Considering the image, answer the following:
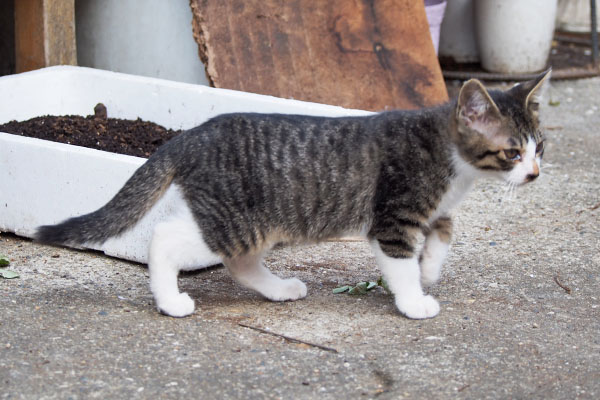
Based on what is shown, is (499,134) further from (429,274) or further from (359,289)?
(359,289)

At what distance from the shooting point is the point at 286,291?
12.7 ft

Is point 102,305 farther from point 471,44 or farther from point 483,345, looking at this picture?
point 471,44

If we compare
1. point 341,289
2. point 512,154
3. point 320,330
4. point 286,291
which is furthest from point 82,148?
point 512,154

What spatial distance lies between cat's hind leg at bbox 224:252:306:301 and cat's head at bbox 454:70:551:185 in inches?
40.0

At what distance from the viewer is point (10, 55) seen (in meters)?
7.14

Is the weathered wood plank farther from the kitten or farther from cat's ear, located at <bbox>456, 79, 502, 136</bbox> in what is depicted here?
cat's ear, located at <bbox>456, 79, 502, 136</bbox>

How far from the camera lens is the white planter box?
14.0 ft

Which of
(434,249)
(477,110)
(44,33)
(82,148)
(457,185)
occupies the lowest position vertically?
(434,249)

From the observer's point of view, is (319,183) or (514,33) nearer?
(319,183)

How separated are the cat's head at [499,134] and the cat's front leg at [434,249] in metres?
0.39

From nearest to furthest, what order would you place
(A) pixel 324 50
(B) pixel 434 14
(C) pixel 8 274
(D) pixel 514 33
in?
1. (C) pixel 8 274
2. (A) pixel 324 50
3. (B) pixel 434 14
4. (D) pixel 514 33

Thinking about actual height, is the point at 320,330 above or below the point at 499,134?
below

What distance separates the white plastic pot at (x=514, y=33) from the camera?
814 centimetres

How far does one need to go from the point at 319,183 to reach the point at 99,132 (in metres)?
2.01
